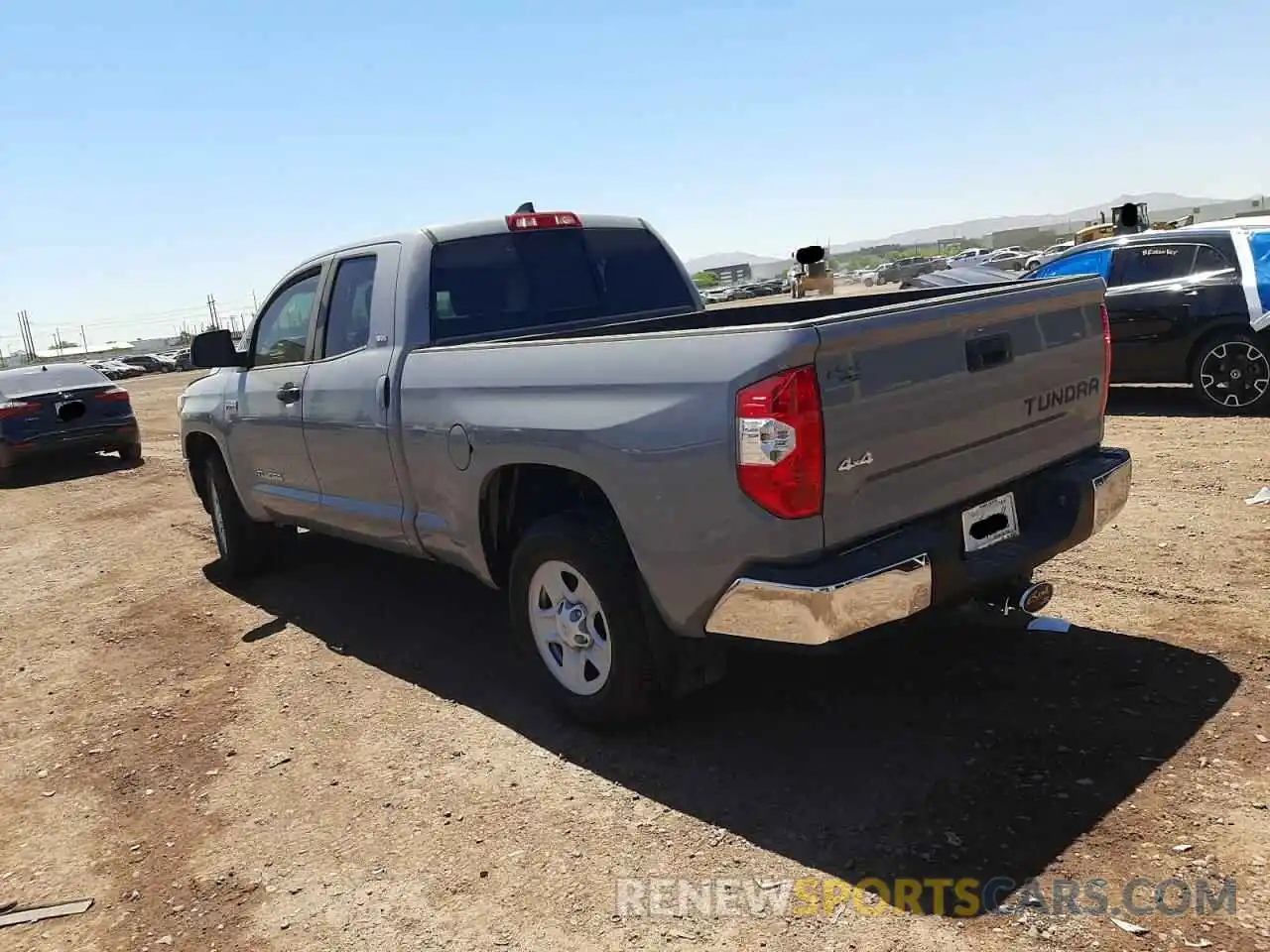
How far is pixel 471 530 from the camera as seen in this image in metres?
4.30

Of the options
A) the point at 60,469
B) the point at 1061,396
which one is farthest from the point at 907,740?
the point at 60,469

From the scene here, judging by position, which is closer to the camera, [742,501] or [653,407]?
[742,501]

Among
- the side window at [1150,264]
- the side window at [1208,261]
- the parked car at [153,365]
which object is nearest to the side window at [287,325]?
the side window at [1150,264]

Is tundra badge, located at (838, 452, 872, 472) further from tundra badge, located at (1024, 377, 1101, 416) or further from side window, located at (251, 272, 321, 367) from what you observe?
side window, located at (251, 272, 321, 367)

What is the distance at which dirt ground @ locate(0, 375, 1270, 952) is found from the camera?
2930mm

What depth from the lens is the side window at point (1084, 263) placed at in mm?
9906

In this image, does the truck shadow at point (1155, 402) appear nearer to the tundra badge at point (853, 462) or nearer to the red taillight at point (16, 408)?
the tundra badge at point (853, 462)

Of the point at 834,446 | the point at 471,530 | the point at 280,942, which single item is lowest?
the point at 280,942

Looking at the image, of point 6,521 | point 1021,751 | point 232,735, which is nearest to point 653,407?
point 1021,751

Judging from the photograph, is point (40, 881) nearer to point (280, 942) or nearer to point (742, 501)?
point (280, 942)

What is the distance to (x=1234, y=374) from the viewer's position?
889cm

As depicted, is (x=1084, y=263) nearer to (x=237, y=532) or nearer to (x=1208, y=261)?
(x=1208, y=261)

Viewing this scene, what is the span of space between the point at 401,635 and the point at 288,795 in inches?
65.8

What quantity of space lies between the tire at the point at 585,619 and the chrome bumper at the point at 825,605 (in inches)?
20.6
